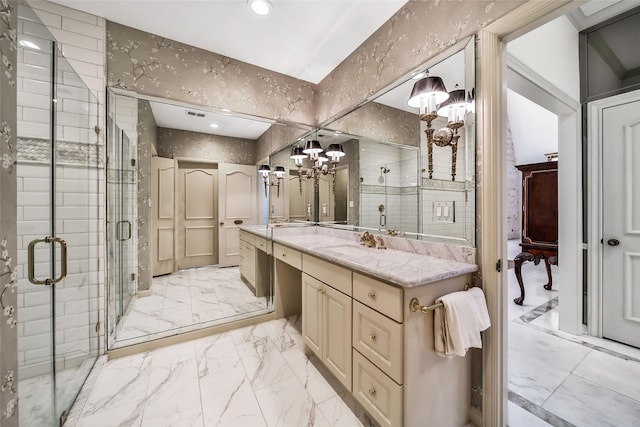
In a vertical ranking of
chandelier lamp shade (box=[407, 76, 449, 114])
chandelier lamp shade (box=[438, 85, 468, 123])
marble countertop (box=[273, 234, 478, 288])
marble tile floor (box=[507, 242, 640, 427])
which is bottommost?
marble tile floor (box=[507, 242, 640, 427])

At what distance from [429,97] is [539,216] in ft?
8.68

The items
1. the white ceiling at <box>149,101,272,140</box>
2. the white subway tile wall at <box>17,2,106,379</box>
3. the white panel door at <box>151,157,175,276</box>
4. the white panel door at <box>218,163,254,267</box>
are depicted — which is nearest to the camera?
the white subway tile wall at <box>17,2,106,379</box>

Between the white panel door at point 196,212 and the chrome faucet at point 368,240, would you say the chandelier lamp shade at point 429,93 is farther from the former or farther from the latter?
the white panel door at point 196,212

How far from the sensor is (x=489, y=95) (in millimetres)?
1243

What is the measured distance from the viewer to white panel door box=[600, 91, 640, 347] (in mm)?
1917

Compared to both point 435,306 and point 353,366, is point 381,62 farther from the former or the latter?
point 353,366

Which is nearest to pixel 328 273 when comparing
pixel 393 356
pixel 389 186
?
pixel 393 356

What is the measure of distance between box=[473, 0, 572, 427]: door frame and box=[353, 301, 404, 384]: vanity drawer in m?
0.57

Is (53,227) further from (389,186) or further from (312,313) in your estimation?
(389,186)

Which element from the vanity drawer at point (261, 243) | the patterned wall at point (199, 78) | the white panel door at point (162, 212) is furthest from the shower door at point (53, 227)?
the vanity drawer at point (261, 243)

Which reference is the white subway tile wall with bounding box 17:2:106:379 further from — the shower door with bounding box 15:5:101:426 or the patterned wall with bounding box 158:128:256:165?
the patterned wall with bounding box 158:128:256:165

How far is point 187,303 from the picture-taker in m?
2.61

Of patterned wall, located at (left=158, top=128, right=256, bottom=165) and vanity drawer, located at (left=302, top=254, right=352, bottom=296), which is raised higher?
patterned wall, located at (left=158, top=128, right=256, bottom=165)

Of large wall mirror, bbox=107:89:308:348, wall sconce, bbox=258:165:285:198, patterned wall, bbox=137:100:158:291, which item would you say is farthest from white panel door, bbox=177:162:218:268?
wall sconce, bbox=258:165:285:198
